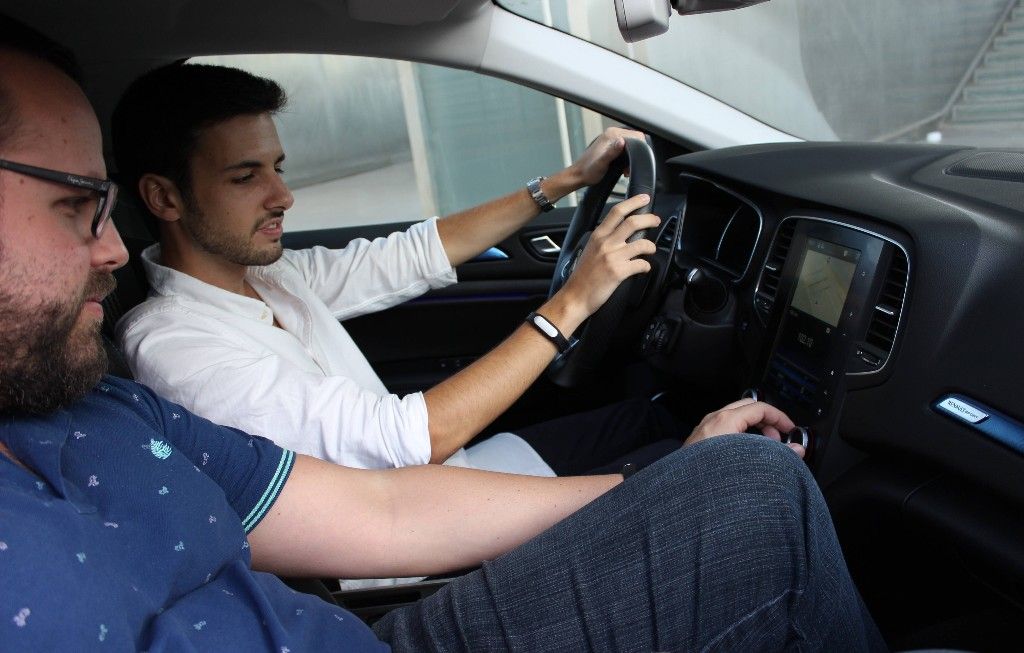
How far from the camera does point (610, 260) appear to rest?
1559mm

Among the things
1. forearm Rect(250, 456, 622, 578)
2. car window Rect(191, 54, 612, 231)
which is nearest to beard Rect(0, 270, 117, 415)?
forearm Rect(250, 456, 622, 578)

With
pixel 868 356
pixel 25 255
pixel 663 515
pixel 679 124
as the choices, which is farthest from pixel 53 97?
pixel 679 124

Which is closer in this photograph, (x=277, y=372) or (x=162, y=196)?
(x=277, y=372)

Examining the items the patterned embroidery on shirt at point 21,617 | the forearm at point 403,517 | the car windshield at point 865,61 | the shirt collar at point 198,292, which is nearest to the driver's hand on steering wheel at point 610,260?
the forearm at point 403,517

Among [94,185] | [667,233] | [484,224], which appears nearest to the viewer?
[94,185]

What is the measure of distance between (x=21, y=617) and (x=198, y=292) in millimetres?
912

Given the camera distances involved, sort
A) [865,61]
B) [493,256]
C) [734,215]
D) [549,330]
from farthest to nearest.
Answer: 1. [865,61]
2. [493,256]
3. [734,215]
4. [549,330]

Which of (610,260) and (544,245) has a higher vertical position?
(610,260)

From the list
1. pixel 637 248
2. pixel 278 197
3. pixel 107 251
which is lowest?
pixel 637 248

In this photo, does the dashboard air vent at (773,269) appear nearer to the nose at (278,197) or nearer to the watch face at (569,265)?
the watch face at (569,265)

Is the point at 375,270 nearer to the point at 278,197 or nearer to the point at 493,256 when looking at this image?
the point at 278,197

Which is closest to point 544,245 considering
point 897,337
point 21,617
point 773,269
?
point 773,269

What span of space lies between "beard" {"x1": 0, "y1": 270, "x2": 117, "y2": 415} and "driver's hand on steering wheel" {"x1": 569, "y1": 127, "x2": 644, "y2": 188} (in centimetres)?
116

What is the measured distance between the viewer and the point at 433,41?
197cm
